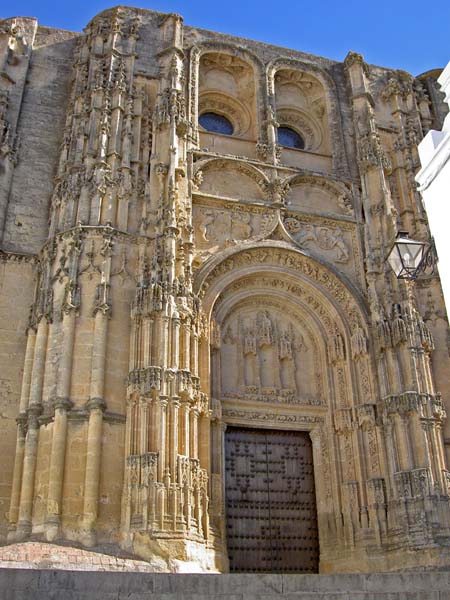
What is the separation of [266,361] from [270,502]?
3.02m

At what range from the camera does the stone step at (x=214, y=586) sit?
796 centimetres

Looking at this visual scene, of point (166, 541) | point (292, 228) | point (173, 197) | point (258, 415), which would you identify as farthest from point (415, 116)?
point (166, 541)

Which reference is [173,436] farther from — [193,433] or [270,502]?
[270,502]

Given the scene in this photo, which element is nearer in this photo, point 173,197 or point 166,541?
point 166,541

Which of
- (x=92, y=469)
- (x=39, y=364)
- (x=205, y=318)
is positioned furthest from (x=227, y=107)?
(x=92, y=469)

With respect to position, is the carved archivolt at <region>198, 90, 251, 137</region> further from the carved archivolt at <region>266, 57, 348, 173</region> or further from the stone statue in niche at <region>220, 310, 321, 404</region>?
the stone statue in niche at <region>220, 310, 321, 404</region>

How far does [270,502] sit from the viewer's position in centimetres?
1373

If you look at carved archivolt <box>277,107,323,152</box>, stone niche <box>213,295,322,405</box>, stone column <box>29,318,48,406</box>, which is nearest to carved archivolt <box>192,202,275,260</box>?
stone niche <box>213,295,322,405</box>

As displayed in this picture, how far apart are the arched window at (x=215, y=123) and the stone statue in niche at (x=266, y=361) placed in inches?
222

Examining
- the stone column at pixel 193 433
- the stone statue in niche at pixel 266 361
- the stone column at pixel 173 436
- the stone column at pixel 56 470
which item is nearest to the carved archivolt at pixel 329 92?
the stone statue in niche at pixel 266 361

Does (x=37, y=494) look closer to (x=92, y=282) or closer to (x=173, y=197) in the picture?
(x=92, y=282)

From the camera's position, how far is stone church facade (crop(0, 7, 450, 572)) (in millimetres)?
11977

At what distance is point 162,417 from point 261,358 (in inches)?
145

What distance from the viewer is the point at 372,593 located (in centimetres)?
890
